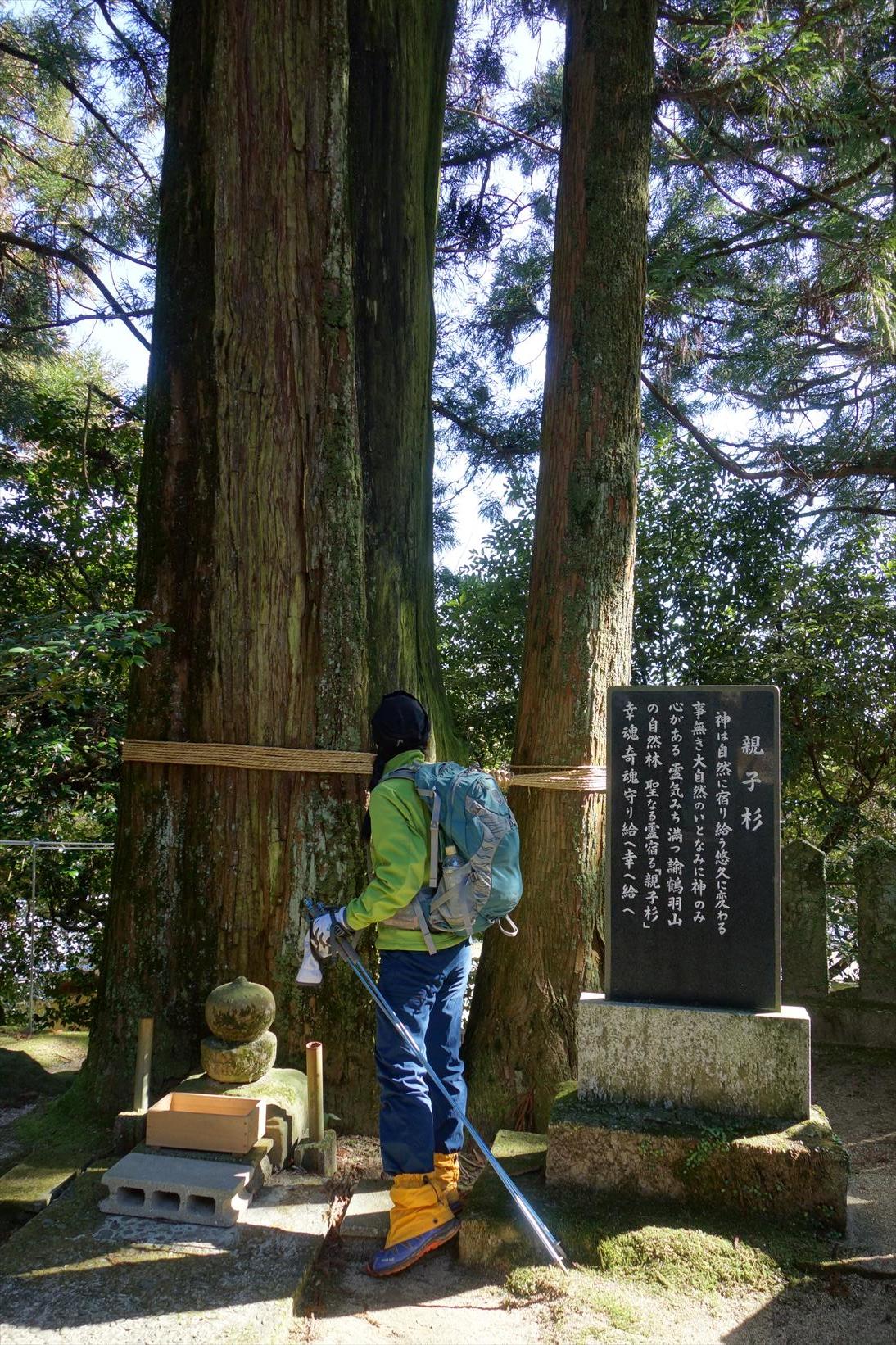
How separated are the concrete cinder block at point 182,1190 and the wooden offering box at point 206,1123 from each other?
0.08 metres

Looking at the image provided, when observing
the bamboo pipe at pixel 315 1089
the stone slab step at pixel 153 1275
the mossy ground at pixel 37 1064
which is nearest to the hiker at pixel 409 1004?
the stone slab step at pixel 153 1275

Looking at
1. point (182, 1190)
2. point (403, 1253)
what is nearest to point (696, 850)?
point (403, 1253)

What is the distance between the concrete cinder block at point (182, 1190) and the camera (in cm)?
295

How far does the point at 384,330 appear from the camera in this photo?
4617 millimetres

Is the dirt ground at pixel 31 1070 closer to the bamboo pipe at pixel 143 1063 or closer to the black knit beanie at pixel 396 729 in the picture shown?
the bamboo pipe at pixel 143 1063

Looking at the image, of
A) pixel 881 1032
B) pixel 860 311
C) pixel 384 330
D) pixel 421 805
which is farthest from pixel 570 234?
pixel 881 1032

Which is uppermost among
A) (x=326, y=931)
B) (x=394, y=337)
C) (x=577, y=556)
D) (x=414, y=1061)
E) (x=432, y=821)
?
(x=394, y=337)

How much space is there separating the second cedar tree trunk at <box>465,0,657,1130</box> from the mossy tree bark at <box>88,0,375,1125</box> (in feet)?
2.15

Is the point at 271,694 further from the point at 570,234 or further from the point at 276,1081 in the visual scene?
the point at 570,234

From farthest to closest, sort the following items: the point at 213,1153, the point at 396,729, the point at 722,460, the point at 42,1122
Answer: the point at 722,460, the point at 42,1122, the point at 396,729, the point at 213,1153

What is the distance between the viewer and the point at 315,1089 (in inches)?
136

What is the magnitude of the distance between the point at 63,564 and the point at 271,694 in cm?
289

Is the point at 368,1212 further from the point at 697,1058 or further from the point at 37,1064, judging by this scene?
the point at 37,1064

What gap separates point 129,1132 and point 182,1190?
50cm
